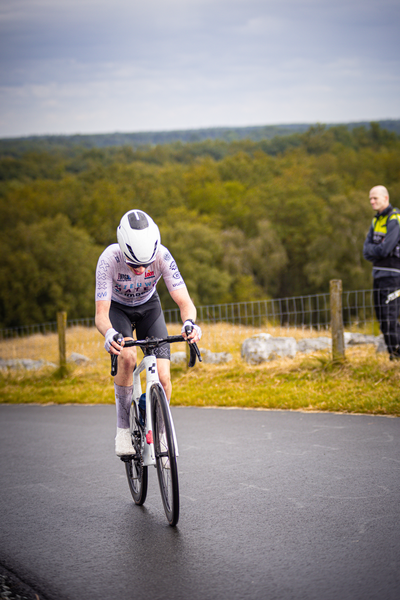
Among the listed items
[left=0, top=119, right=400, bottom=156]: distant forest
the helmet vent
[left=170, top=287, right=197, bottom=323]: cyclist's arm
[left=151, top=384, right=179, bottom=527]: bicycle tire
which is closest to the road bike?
[left=151, top=384, right=179, bottom=527]: bicycle tire

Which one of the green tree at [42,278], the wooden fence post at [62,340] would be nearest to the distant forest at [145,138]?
the green tree at [42,278]

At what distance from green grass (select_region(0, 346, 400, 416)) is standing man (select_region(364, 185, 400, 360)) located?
0.46m

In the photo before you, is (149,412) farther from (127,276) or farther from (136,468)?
(127,276)

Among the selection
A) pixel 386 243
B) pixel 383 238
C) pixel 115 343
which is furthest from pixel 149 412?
pixel 383 238

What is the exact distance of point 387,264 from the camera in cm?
899

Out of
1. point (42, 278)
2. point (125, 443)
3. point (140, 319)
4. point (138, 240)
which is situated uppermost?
point (42, 278)

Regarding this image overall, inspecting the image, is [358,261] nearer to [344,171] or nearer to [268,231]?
[268,231]

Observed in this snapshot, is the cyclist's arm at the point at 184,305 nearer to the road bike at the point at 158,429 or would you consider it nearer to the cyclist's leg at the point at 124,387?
the road bike at the point at 158,429

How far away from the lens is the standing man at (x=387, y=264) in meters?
8.88

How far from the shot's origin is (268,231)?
71438 millimetres

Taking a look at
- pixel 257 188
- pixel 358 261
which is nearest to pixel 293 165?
pixel 257 188

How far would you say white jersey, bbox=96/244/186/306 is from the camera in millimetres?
A: 4852

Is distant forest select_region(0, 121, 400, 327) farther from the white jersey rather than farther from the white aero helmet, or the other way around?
→ the white aero helmet

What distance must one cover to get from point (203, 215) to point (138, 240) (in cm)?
7143
